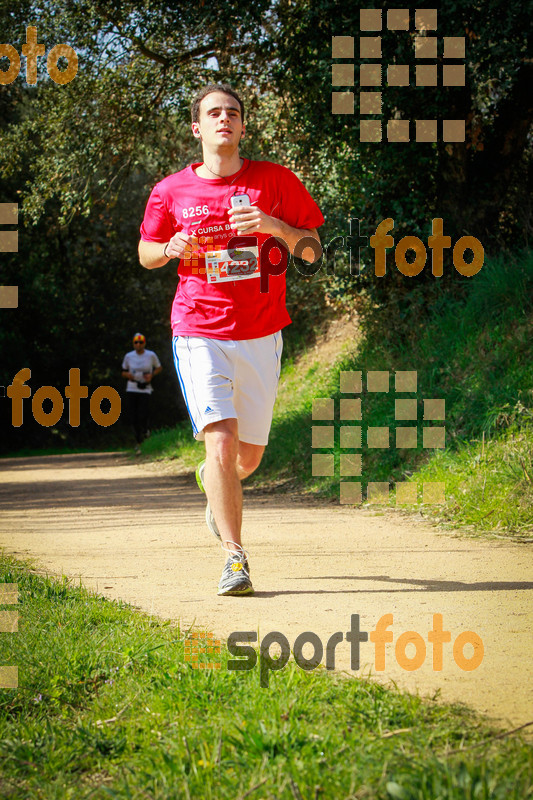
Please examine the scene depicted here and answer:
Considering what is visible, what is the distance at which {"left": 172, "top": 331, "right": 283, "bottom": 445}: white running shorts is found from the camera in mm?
4266

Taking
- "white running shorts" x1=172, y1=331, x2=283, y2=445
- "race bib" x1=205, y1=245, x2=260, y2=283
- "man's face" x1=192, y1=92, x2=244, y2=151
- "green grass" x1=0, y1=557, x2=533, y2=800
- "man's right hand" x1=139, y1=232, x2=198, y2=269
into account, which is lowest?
"green grass" x1=0, y1=557, x2=533, y2=800

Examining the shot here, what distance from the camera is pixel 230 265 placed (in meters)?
4.32

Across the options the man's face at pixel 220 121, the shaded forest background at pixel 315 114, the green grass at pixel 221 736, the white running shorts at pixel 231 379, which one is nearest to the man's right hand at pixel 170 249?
the white running shorts at pixel 231 379

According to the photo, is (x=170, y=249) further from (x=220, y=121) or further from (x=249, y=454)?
(x=249, y=454)

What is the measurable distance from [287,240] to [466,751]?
114 inches

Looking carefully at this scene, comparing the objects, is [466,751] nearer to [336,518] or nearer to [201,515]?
[336,518]

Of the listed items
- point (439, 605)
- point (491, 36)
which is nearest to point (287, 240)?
point (439, 605)

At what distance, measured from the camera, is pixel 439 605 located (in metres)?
3.67

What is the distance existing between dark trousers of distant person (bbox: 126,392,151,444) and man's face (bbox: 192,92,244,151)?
12.1 m

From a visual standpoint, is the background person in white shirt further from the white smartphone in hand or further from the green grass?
the green grass

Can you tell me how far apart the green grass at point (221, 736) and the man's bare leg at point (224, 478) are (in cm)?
135

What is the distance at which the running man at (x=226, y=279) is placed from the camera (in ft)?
14.0

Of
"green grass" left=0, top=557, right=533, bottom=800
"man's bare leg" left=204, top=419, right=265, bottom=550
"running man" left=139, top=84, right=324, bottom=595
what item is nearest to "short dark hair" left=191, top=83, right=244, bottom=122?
"running man" left=139, top=84, right=324, bottom=595

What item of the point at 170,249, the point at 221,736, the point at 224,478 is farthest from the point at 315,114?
the point at 221,736
